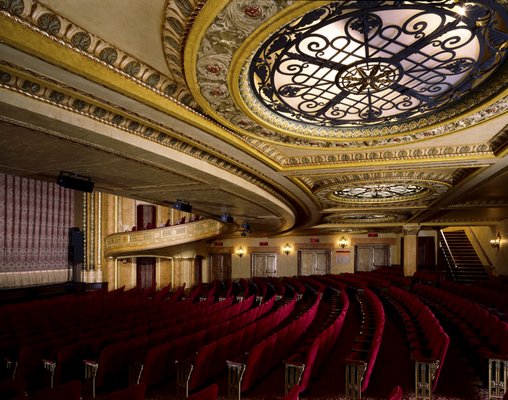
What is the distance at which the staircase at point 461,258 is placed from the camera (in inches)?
571

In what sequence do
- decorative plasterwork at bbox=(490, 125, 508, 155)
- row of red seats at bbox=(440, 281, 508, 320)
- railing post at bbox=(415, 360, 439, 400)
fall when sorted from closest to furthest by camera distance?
railing post at bbox=(415, 360, 439, 400) < decorative plasterwork at bbox=(490, 125, 508, 155) < row of red seats at bbox=(440, 281, 508, 320)

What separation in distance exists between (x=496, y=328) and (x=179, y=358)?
3.48 meters

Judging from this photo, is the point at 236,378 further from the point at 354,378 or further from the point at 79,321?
the point at 79,321

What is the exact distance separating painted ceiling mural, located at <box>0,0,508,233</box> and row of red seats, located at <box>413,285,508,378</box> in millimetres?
2163

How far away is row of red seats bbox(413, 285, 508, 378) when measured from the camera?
363 centimetres

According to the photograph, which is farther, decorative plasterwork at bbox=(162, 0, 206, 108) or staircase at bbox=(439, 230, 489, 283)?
staircase at bbox=(439, 230, 489, 283)

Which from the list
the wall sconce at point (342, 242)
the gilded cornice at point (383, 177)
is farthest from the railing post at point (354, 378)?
the wall sconce at point (342, 242)

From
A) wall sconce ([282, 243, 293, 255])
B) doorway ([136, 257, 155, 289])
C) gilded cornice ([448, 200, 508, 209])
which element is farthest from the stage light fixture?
wall sconce ([282, 243, 293, 255])

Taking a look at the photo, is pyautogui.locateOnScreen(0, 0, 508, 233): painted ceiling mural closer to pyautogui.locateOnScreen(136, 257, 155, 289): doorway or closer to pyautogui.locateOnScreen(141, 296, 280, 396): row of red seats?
pyautogui.locateOnScreen(141, 296, 280, 396): row of red seats

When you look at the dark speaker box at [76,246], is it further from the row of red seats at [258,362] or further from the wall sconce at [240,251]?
the row of red seats at [258,362]

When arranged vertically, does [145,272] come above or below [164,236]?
below

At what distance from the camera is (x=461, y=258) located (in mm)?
15883

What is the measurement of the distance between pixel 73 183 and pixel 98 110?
7.48 ft

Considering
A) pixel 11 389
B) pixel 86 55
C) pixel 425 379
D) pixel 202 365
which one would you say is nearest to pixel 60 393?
pixel 11 389
